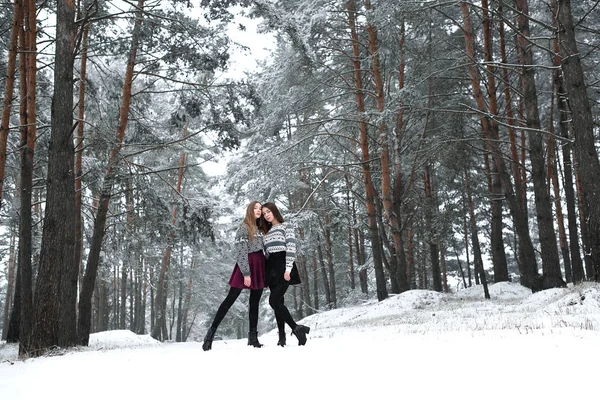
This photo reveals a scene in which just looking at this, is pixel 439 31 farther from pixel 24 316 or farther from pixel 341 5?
pixel 24 316

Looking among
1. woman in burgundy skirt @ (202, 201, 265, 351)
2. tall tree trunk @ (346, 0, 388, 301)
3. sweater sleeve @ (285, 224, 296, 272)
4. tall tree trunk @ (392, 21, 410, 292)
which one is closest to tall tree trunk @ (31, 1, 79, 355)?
woman in burgundy skirt @ (202, 201, 265, 351)

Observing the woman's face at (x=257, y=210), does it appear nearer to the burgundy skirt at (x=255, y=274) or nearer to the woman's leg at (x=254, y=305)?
the burgundy skirt at (x=255, y=274)

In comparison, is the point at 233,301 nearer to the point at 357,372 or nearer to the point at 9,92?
the point at 357,372

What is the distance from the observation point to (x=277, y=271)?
20.6ft

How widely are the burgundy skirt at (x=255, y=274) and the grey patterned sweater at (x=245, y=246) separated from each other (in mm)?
97

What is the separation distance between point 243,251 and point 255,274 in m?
0.34

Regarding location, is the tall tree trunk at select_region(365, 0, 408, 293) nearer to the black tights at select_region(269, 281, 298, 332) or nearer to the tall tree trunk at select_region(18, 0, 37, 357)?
the tall tree trunk at select_region(18, 0, 37, 357)

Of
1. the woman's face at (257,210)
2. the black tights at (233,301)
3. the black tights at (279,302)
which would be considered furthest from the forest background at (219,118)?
the black tights at (279,302)

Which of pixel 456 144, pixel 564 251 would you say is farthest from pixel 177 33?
pixel 564 251

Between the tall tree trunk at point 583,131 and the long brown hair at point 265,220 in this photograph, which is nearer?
the long brown hair at point 265,220

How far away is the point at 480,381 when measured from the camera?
11.0ft

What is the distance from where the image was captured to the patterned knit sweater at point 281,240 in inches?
245

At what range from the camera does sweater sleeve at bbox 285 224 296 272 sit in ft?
20.1

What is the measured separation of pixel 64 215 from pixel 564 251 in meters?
21.5
